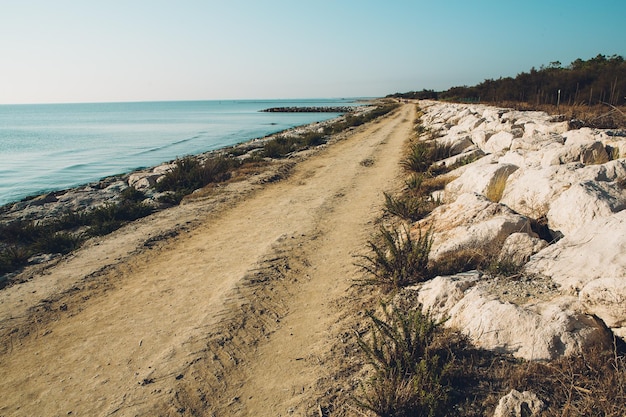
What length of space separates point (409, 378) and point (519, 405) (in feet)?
2.36

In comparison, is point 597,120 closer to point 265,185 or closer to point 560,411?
point 265,185

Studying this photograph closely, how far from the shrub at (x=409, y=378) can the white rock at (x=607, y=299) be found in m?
1.13

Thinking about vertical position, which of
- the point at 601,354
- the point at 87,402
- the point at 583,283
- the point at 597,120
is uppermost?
the point at 597,120

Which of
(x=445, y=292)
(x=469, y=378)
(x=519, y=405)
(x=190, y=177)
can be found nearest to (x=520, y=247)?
(x=445, y=292)

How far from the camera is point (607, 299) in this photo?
103 inches

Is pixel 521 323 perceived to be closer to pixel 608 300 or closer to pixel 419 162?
pixel 608 300

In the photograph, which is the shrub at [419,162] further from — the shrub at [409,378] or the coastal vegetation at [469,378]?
the shrub at [409,378]

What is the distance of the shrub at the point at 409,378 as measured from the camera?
2463 mm

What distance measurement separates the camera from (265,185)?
10383 mm

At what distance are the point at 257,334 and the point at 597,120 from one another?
10.3 metres

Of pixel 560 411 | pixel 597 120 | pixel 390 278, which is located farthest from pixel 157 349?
pixel 597 120

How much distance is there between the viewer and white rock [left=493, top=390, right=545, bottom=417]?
2232 mm

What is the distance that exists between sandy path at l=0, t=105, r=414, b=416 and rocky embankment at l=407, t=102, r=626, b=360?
1.33 metres

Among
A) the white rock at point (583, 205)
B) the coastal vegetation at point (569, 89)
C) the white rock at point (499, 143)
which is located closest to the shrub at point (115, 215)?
the white rock at point (583, 205)
